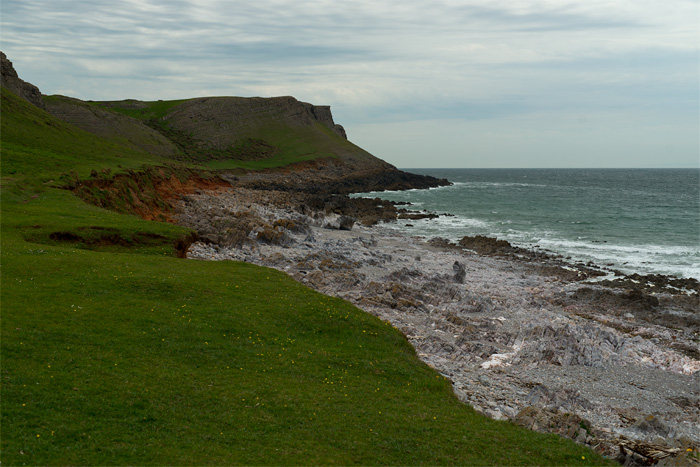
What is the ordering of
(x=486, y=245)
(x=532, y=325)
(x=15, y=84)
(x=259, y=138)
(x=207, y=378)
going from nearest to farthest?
1. (x=207, y=378)
2. (x=532, y=325)
3. (x=486, y=245)
4. (x=15, y=84)
5. (x=259, y=138)

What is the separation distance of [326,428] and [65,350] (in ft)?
28.1

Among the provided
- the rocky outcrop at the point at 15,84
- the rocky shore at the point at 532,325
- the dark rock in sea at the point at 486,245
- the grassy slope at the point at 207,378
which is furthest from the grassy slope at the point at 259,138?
the grassy slope at the point at 207,378

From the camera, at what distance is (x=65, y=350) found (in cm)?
1603

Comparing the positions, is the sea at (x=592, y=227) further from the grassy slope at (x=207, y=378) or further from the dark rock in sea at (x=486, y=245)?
the grassy slope at (x=207, y=378)

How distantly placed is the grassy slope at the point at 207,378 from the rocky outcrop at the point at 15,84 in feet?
292

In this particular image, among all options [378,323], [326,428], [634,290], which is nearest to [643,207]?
[634,290]

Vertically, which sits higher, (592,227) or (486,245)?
(592,227)

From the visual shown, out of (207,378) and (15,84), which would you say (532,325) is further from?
(15,84)

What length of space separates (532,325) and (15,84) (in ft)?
360

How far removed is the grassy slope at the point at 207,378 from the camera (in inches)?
507

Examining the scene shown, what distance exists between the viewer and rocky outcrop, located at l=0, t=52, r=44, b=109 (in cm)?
9588

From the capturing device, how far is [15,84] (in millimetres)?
100688

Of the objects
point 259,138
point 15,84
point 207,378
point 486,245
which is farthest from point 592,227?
point 259,138

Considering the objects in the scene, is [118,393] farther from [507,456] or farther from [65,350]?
[507,456]
